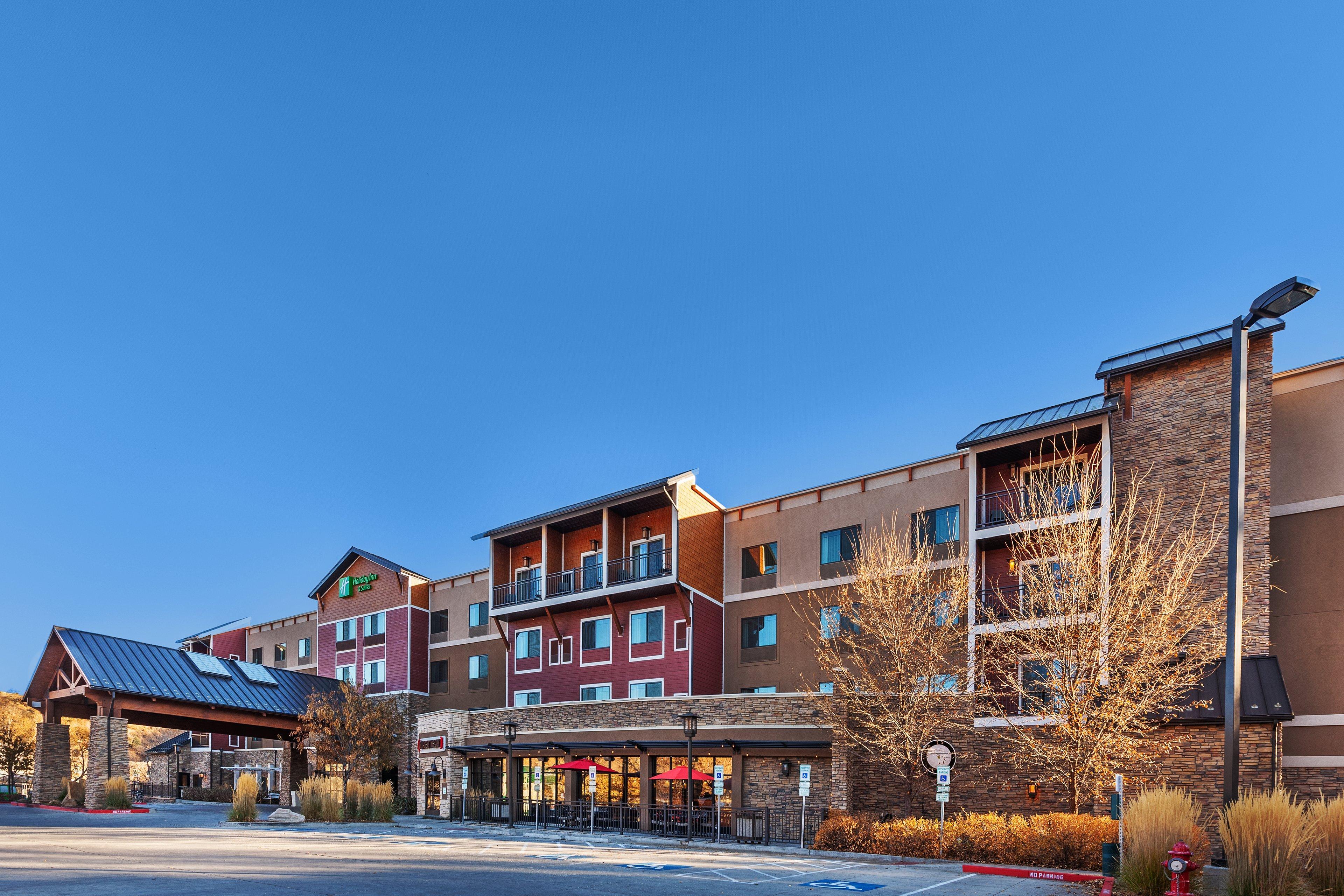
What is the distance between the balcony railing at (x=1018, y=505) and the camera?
2778 centimetres

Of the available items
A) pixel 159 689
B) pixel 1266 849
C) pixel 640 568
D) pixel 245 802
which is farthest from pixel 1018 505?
pixel 159 689

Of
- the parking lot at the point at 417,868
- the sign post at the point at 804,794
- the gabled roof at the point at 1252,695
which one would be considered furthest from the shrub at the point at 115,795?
the gabled roof at the point at 1252,695

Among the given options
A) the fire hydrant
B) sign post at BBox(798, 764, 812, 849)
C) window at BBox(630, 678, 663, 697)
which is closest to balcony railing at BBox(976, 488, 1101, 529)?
sign post at BBox(798, 764, 812, 849)

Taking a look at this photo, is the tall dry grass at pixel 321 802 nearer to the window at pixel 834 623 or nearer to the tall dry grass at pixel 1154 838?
the window at pixel 834 623

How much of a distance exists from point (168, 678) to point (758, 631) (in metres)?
26.6

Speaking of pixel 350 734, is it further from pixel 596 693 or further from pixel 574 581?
pixel 574 581

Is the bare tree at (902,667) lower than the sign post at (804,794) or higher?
higher

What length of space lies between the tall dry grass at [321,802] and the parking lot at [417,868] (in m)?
7.89

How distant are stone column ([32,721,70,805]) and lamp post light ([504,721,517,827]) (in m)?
21.7

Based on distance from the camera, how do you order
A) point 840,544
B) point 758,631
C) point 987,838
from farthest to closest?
point 758,631 → point 840,544 → point 987,838

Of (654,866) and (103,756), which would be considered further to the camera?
(103,756)

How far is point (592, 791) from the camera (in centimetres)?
3075

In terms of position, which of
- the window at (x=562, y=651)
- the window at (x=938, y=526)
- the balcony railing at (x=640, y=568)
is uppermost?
the window at (x=938, y=526)

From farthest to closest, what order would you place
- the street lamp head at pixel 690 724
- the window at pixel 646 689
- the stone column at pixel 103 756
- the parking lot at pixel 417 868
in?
the window at pixel 646 689
the stone column at pixel 103 756
the street lamp head at pixel 690 724
the parking lot at pixel 417 868
